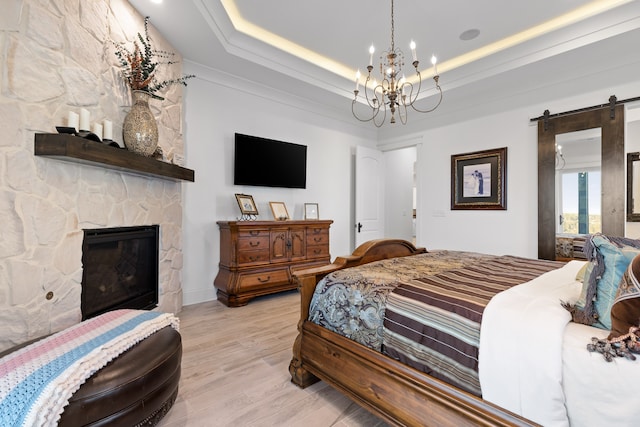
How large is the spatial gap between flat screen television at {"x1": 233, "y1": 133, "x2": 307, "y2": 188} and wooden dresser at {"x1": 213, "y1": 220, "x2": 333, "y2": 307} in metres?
0.67

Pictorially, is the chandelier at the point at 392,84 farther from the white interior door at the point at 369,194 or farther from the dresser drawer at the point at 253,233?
the dresser drawer at the point at 253,233

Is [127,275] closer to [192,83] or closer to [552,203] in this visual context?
[192,83]

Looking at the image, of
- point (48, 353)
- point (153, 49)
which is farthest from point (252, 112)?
point (48, 353)

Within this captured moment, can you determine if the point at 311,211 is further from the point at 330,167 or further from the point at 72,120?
the point at 72,120

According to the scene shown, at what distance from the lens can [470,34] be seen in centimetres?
317

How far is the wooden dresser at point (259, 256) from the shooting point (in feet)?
11.2

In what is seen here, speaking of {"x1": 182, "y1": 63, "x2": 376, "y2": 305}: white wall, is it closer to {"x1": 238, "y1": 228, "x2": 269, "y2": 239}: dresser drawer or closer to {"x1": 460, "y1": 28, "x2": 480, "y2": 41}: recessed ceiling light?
{"x1": 238, "y1": 228, "x2": 269, "y2": 239}: dresser drawer

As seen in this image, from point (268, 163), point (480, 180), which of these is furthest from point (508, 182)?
point (268, 163)

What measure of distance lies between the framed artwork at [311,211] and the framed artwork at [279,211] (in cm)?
39

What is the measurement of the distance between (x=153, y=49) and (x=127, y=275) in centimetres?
219

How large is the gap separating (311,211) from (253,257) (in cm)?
139

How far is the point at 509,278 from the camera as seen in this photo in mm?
1668

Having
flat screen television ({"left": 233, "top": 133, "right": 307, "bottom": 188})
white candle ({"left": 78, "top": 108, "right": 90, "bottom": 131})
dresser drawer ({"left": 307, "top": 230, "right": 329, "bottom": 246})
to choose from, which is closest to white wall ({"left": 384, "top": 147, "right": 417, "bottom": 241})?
dresser drawer ({"left": 307, "top": 230, "right": 329, "bottom": 246})

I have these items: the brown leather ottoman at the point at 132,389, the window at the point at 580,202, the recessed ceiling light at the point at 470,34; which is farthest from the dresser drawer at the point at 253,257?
the window at the point at 580,202
